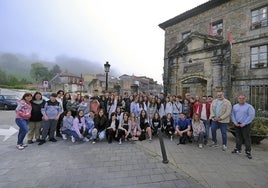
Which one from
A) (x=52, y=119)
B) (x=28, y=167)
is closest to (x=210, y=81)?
(x=52, y=119)

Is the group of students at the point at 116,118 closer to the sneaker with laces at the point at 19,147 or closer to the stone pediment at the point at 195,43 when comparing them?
the sneaker with laces at the point at 19,147

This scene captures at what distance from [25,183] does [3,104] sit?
58.0 feet

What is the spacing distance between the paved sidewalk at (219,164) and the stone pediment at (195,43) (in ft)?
25.9

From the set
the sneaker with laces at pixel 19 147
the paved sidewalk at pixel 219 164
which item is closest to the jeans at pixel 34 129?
the sneaker with laces at pixel 19 147

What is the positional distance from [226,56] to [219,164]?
839 cm

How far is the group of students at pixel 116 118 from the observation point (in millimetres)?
6035

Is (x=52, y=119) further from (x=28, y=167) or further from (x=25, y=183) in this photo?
(x=25, y=183)

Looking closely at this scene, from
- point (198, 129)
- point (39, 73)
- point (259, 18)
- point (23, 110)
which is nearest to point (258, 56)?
point (259, 18)

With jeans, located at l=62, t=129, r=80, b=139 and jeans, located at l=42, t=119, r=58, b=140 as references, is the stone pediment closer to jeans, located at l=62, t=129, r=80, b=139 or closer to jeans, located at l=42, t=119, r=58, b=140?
jeans, located at l=62, t=129, r=80, b=139

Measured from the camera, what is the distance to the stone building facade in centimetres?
1184

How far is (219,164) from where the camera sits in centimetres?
462

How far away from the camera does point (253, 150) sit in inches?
230

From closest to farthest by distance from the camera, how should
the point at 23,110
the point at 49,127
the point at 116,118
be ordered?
the point at 23,110 < the point at 49,127 < the point at 116,118

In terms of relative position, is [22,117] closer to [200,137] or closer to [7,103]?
[200,137]
